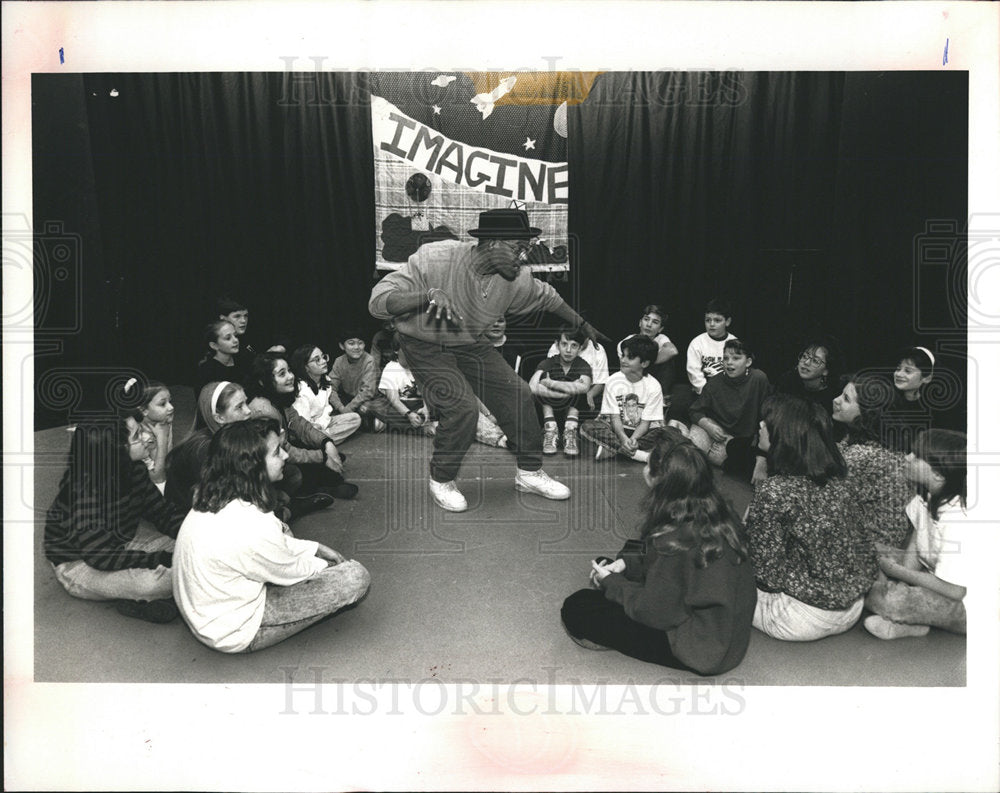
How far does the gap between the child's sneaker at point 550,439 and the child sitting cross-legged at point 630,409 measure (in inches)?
5.1

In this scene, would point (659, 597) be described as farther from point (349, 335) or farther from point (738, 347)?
point (349, 335)

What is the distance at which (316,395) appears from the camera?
3309 millimetres

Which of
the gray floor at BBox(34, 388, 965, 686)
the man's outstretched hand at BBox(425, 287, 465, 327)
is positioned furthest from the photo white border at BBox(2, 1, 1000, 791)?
the man's outstretched hand at BBox(425, 287, 465, 327)

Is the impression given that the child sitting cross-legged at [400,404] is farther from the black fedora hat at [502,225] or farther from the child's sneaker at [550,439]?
the black fedora hat at [502,225]

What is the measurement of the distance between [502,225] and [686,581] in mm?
1490

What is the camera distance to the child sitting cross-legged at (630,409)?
3.20 meters

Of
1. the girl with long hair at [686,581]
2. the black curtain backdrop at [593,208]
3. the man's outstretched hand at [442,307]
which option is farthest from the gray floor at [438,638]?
the man's outstretched hand at [442,307]

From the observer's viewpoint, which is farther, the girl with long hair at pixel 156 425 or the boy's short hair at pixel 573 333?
the boy's short hair at pixel 573 333

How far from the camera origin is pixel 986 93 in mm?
2359

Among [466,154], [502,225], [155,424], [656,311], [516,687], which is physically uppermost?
[466,154]

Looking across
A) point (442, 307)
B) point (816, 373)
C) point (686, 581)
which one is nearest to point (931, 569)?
point (816, 373)

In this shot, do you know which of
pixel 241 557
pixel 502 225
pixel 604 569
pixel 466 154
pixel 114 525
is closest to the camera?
pixel 241 557

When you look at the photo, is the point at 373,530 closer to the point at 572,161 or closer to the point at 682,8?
the point at 572,161

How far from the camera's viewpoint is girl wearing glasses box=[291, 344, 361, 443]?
324 centimetres
